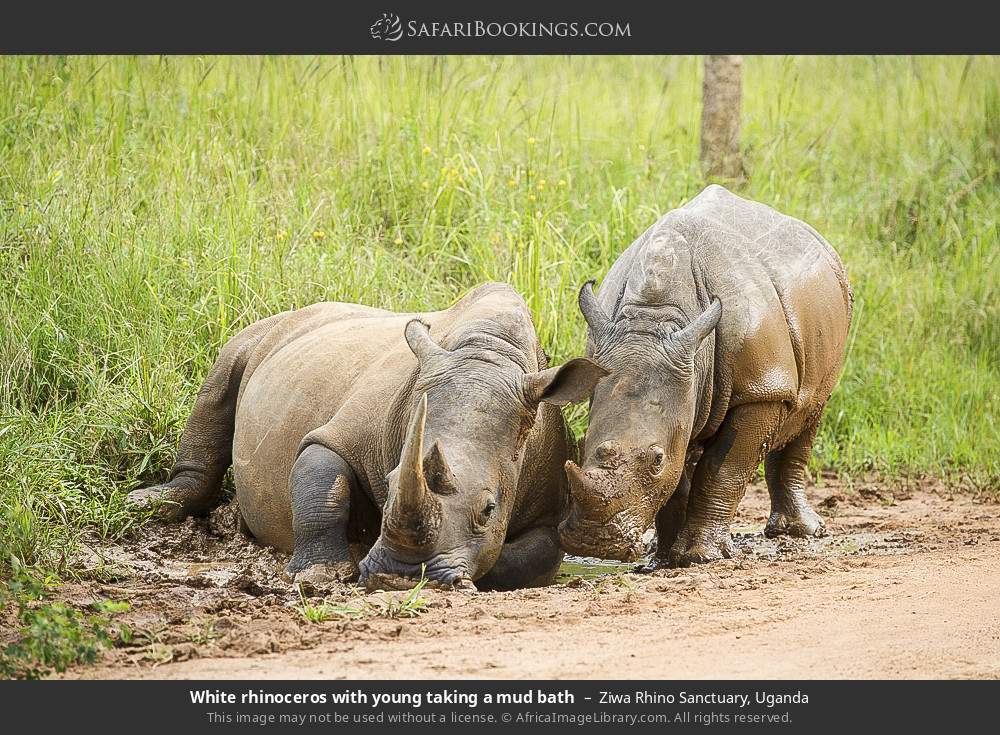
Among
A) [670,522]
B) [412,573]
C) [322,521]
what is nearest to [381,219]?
[670,522]

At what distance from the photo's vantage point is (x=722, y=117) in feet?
38.0

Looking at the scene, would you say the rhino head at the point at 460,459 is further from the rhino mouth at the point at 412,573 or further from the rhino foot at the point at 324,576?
the rhino foot at the point at 324,576

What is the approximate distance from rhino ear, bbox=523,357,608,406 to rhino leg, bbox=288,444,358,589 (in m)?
0.95

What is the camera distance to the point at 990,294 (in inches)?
423

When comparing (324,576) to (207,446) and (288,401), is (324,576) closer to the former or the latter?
(288,401)

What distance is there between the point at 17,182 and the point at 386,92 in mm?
3152

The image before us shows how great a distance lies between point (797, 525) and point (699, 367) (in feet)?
5.81

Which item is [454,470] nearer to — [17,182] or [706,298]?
[706,298]

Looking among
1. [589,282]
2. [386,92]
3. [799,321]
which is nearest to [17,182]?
[386,92]

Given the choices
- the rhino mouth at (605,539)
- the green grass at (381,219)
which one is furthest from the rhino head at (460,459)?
the green grass at (381,219)

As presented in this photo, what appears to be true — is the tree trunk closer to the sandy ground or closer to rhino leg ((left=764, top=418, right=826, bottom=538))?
rhino leg ((left=764, top=418, right=826, bottom=538))

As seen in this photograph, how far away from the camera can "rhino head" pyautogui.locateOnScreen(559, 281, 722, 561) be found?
19.3ft

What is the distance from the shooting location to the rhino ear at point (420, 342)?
20.0 ft

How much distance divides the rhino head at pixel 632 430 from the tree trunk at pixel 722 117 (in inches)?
215
